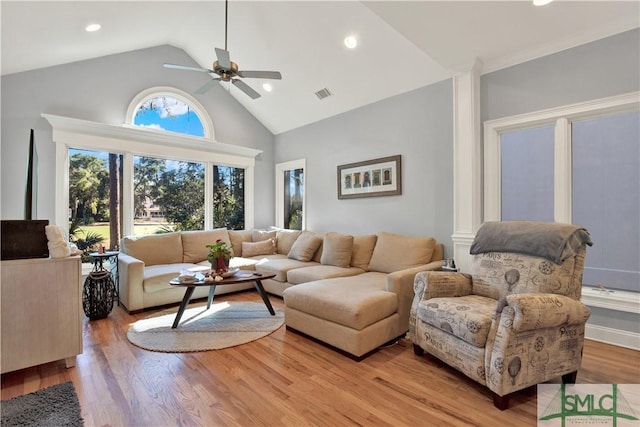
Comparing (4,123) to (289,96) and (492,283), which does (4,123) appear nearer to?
(289,96)

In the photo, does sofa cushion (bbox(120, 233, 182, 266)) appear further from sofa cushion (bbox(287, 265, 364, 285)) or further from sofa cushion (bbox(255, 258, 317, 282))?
sofa cushion (bbox(287, 265, 364, 285))

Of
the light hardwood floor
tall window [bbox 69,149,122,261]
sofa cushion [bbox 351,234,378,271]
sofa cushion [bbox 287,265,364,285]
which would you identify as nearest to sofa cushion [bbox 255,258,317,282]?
sofa cushion [bbox 287,265,364,285]

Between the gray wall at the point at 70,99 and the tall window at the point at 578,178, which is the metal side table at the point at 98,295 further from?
the tall window at the point at 578,178

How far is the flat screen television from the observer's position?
212 centimetres

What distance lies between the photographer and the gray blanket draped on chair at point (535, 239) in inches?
83.0

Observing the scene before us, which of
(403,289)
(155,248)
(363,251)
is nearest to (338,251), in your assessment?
(363,251)

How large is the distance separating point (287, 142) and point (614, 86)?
182 inches

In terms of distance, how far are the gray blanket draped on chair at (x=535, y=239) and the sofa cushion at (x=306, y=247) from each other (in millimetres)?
2328

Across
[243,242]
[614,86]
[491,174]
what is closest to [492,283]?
[491,174]

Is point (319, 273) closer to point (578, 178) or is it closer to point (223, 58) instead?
point (223, 58)

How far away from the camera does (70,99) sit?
13.1 ft

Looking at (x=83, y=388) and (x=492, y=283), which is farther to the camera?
(x=492, y=283)

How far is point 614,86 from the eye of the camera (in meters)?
2.60

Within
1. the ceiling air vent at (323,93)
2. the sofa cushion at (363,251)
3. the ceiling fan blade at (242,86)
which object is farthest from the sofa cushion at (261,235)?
the ceiling fan blade at (242,86)
